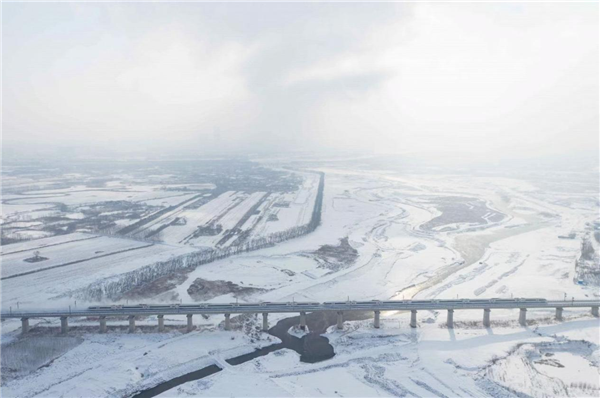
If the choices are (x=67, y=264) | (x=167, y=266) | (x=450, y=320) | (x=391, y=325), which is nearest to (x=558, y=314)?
(x=450, y=320)

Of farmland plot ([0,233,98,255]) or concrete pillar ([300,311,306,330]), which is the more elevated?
farmland plot ([0,233,98,255])

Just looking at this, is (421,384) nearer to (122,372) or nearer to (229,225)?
(122,372)

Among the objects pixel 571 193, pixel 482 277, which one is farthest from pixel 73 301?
pixel 571 193

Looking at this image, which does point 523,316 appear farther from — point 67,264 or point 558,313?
point 67,264

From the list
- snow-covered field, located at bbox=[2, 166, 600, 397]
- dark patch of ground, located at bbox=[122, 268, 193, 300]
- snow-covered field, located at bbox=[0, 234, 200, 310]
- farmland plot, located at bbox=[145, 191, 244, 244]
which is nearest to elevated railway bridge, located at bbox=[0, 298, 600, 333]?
snow-covered field, located at bbox=[2, 166, 600, 397]

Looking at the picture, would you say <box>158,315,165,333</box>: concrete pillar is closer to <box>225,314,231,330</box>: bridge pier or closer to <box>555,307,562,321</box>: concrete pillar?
<box>225,314,231,330</box>: bridge pier

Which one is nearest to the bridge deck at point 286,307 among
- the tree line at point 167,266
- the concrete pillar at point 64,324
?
the concrete pillar at point 64,324
